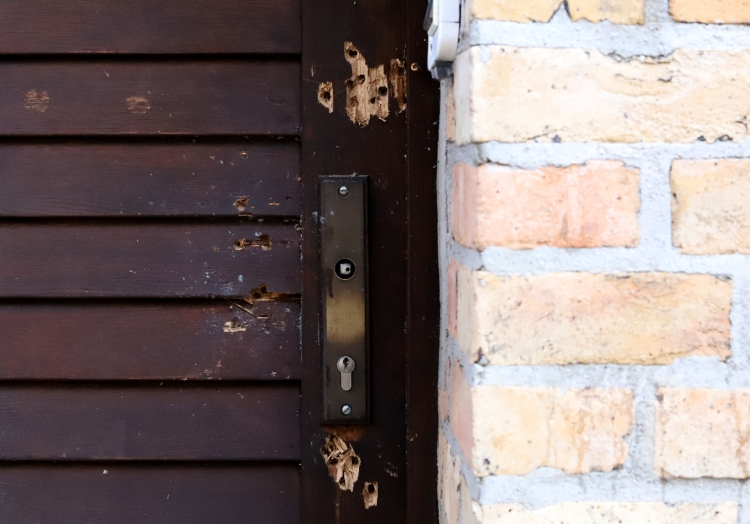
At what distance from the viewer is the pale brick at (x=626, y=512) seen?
0.52 metres

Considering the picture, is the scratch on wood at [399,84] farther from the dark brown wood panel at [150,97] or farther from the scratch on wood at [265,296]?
the scratch on wood at [265,296]

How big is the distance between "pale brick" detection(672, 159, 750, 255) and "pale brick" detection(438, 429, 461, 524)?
300 millimetres

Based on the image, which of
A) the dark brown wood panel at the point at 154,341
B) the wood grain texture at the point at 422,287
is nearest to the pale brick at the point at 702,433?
the wood grain texture at the point at 422,287

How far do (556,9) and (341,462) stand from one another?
56 cm

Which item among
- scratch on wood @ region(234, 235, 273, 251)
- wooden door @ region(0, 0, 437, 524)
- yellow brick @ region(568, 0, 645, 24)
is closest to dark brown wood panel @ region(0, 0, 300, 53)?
wooden door @ region(0, 0, 437, 524)

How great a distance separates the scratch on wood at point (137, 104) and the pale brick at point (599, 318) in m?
0.49

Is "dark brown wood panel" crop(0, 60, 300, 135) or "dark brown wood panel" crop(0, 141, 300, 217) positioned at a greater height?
"dark brown wood panel" crop(0, 60, 300, 135)

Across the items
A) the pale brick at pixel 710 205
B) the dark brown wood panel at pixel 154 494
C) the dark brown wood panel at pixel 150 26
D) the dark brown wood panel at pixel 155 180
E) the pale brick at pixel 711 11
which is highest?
the dark brown wood panel at pixel 150 26

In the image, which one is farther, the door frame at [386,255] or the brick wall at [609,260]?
the door frame at [386,255]

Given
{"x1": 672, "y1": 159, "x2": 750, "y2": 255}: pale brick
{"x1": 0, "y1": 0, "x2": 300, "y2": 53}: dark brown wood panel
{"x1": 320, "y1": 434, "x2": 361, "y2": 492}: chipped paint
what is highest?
{"x1": 0, "y1": 0, "x2": 300, "y2": 53}: dark brown wood panel

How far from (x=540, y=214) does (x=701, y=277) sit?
15 cm

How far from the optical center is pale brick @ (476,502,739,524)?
20.5 inches

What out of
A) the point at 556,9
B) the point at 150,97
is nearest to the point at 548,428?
the point at 556,9

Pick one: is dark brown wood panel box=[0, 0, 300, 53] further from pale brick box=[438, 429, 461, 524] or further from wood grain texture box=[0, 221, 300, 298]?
pale brick box=[438, 429, 461, 524]
